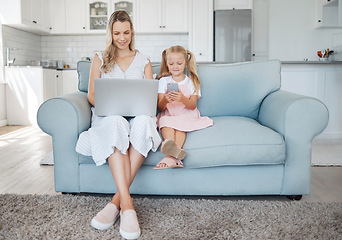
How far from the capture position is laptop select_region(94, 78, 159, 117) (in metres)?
1.73

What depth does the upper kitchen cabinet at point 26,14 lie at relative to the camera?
5.01 metres

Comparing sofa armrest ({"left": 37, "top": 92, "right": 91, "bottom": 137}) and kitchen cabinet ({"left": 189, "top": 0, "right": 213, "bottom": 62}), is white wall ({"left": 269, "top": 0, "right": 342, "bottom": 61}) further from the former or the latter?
sofa armrest ({"left": 37, "top": 92, "right": 91, "bottom": 137})

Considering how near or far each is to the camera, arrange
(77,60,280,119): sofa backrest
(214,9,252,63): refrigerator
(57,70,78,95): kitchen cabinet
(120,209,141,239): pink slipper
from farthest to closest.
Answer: (214,9,252,63): refrigerator → (57,70,78,95): kitchen cabinet → (77,60,280,119): sofa backrest → (120,209,141,239): pink slipper

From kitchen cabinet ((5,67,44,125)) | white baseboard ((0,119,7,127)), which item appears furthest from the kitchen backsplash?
white baseboard ((0,119,7,127))

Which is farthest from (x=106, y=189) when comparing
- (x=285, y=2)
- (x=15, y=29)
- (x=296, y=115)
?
(x=285, y=2)

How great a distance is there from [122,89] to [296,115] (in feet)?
3.16

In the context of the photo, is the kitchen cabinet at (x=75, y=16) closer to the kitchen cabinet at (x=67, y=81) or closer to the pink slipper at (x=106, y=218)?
the kitchen cabinet at (x=67, y=81)

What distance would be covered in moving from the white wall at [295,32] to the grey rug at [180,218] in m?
4.98

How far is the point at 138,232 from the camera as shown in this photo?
1459mm

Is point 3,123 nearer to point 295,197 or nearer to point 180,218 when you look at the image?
point 180,218

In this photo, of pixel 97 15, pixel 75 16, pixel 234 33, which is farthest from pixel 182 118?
pixel 75 16

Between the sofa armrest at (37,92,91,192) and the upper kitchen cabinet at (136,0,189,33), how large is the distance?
4243 millimetres

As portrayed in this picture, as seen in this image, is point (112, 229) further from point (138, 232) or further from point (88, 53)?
point (88, 53)

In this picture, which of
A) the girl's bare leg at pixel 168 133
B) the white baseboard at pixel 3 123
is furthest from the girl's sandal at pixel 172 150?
the white baseboard at pixel 3 123
